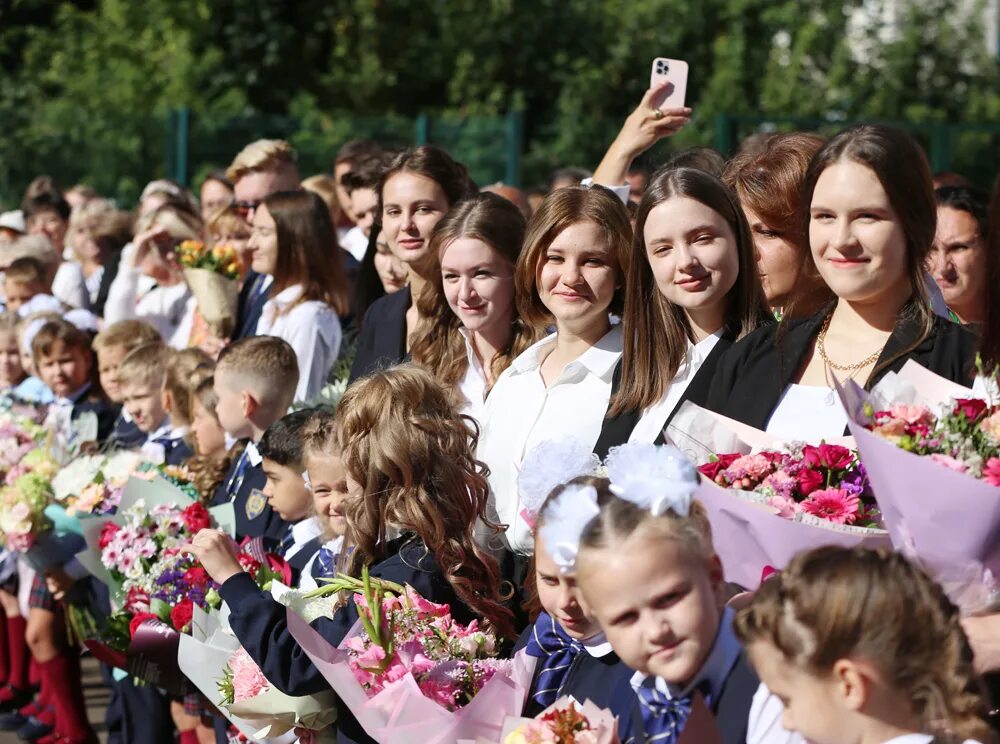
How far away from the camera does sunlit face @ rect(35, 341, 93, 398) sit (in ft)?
24.5

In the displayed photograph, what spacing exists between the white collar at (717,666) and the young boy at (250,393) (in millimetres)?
2940

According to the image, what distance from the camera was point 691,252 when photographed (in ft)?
12.7

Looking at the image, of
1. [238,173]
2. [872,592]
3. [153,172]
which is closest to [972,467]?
[872,592]

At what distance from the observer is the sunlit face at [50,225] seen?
11492 millimetres

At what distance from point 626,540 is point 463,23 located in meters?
20.5

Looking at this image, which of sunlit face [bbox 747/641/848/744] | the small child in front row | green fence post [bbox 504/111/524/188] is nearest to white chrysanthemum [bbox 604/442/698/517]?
the small child in front row

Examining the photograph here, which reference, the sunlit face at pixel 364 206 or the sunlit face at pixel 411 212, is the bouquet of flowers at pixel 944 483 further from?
the sunlit face at pixel 364 206

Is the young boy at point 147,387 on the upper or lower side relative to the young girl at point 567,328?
lower

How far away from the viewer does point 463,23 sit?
22.3 metres

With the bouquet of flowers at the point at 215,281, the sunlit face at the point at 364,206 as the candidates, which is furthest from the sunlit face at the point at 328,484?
the bouquet of flowers at the point at 215,281

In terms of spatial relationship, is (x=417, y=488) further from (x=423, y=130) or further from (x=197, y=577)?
(x=423, y=130)

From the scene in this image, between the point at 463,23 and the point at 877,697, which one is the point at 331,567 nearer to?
the point at 877,697

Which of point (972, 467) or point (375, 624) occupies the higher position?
point (972, 467)

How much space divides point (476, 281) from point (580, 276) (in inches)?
22.1
